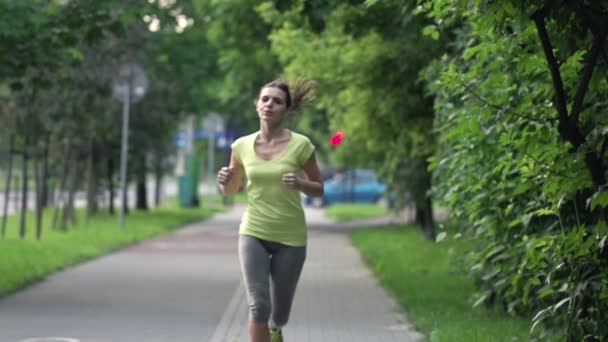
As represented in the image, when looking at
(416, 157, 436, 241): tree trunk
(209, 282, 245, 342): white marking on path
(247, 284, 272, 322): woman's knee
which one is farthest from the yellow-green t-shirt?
(416, 157, 436, 241): tree trunk

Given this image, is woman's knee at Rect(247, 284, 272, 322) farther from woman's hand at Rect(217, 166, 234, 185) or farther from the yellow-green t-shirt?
woman's hand at Rect(217, 166, 234, 185)

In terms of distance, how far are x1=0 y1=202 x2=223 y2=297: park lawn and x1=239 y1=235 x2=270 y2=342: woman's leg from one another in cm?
637

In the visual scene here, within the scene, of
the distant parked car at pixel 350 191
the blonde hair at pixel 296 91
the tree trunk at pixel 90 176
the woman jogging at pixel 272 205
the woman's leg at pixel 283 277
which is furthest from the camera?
the distant parked car at pixel 350 191

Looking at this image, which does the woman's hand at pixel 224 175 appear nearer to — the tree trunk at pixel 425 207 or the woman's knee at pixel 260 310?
the woman's knee at pixel 260 310

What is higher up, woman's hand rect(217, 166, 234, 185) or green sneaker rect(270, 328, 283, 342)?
woman's hand rect(217, 166, 234, 185)

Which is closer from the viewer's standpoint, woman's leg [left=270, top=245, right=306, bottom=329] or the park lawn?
woman's leg [left=270, top=245, right=306, bottom=329]

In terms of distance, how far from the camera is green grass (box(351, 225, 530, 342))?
9.56m

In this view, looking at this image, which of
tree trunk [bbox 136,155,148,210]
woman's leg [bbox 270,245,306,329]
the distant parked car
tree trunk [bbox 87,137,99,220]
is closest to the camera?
woman's leg [bbox 270,245,306,329]

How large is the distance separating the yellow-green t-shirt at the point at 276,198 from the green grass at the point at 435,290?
2.40 m

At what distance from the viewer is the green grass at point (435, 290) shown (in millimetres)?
9562

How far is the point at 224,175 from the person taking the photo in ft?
23.2

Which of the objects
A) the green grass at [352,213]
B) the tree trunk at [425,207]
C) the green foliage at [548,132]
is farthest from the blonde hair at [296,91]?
the green grass at [352,213]

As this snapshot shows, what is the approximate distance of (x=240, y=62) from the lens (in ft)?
92.1

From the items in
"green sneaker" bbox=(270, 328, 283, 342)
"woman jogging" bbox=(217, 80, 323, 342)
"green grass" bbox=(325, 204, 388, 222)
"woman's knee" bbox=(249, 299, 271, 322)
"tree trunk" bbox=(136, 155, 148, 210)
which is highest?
"woman jogging" bbox=(217, 80, 323, 342)
